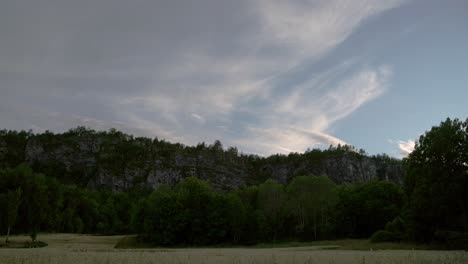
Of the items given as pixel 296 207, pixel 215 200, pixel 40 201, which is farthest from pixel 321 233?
pixel 40 201

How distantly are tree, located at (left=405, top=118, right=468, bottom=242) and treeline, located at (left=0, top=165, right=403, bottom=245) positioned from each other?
3646 cm

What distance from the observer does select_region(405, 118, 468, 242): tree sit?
44719 millimetres

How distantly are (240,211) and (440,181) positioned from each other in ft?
154

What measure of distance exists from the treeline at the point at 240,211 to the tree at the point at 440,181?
36.5 m

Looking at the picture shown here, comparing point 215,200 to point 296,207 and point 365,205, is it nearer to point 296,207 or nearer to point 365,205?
point 296,207

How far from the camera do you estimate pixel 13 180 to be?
100062mm

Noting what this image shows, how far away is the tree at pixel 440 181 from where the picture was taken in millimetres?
44719

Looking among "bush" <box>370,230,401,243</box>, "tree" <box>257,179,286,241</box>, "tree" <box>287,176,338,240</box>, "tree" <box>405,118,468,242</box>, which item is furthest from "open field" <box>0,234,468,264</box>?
"tree" <box>287,176,338,240</box>

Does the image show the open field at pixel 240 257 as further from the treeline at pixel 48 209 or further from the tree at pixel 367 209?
the tree at pixel 367 209

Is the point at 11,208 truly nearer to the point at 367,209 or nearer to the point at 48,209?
the point at 48,209

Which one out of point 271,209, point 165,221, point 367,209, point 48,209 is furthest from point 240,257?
point 48,209

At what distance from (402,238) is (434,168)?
1402 cm

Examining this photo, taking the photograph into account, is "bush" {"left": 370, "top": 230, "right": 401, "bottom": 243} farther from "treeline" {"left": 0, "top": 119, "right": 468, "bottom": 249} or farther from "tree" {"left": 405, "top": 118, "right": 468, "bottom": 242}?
"tree" {"left": 405, "top": 118, "right": 468, "bottom": 242}

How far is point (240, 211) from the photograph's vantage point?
8475 centimetres
